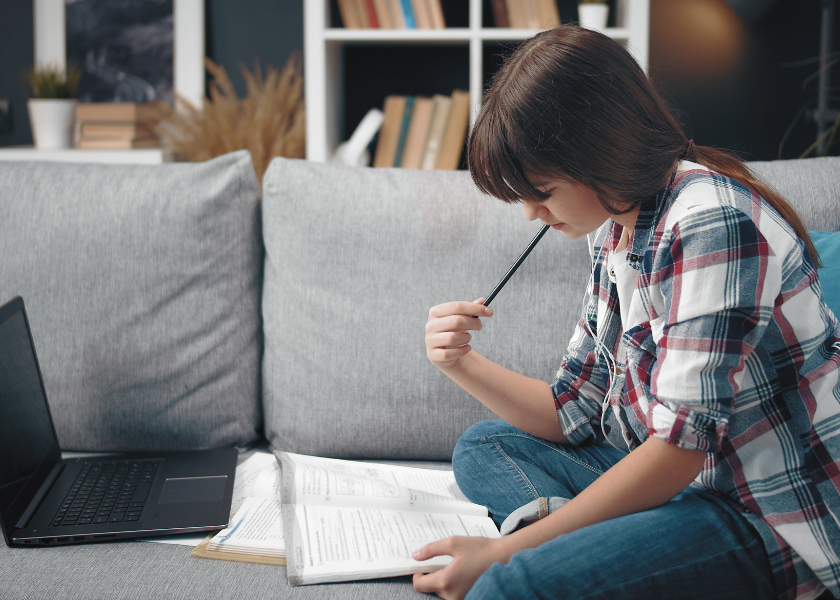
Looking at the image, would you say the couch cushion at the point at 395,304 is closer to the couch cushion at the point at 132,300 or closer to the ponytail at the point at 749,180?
the couch cushion at the point at 132,300

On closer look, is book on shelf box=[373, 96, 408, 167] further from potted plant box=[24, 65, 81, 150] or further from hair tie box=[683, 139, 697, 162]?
hair tie box=[683, 139, 697, 162]

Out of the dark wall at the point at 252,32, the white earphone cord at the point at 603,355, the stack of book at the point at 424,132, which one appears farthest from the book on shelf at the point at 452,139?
the white earphone cord at the point at 603,355

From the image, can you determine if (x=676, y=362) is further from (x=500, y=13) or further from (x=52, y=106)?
(x=52, y=106)

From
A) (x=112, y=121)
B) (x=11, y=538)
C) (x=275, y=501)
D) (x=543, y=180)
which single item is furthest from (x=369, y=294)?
(x=112, y=121)

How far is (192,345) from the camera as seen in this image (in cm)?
120

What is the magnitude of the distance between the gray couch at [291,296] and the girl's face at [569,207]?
0.33m

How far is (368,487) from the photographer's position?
99 cm

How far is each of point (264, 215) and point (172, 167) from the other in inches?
7.3

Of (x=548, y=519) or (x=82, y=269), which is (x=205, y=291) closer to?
(x=82, y=269)

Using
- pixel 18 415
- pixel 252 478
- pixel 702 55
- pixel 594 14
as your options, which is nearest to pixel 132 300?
pixel 18 415

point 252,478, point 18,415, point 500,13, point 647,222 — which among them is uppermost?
point 500,13

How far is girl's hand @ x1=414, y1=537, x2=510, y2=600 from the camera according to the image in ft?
2.55

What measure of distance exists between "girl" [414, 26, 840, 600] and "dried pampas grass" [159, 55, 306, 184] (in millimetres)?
1297

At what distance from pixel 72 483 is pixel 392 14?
1440 mm
